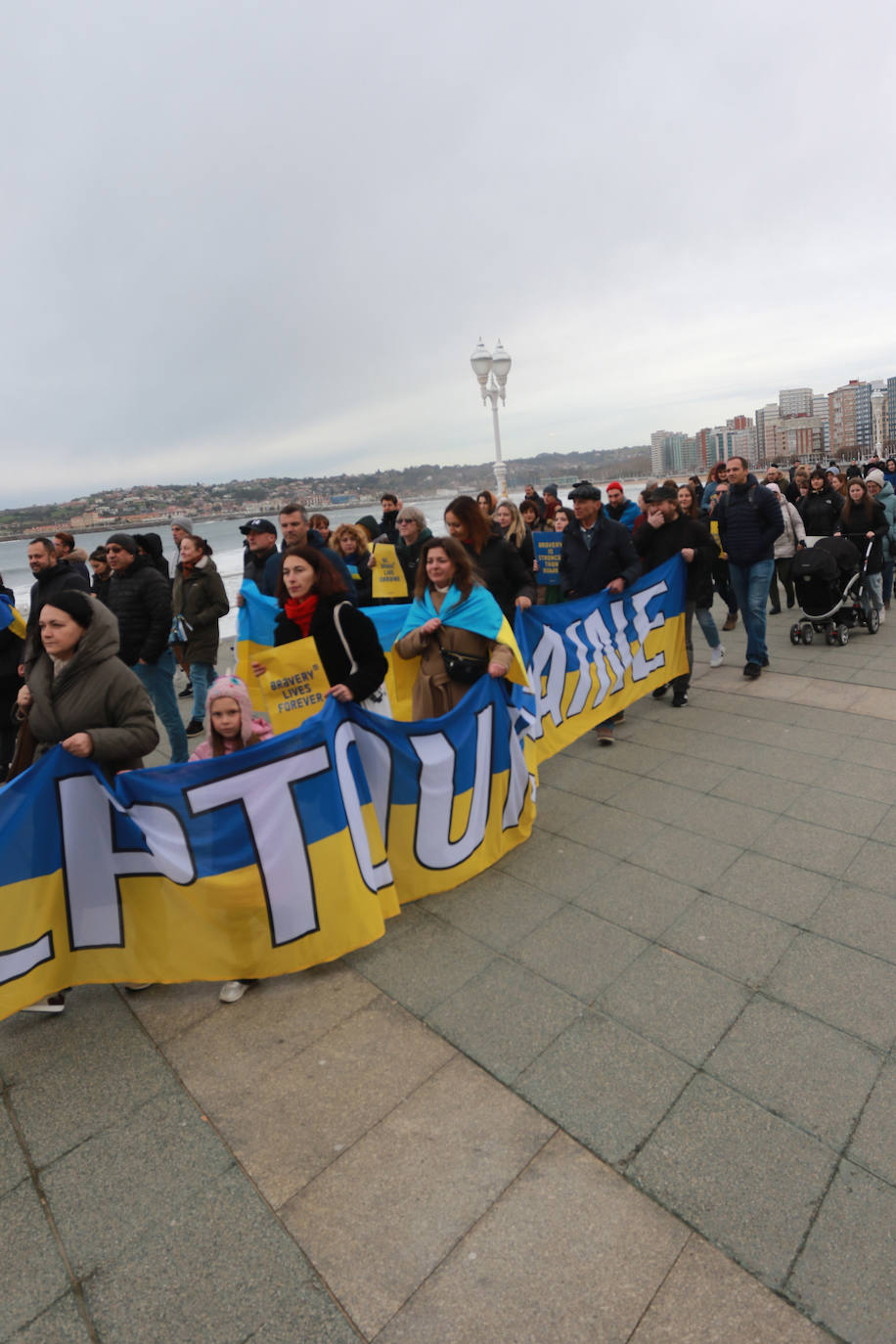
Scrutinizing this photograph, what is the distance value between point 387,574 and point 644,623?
2.78m

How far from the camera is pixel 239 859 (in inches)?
114

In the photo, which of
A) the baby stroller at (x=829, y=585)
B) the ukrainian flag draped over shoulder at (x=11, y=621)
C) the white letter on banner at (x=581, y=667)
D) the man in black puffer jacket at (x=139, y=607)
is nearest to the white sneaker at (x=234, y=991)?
the white letter on banner at (x=581, y=667)

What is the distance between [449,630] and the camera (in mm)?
4094

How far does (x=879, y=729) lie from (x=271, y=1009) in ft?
15.7

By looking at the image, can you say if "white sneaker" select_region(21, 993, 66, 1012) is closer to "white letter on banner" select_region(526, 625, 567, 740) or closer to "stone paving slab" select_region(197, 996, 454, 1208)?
"stone paving slab" select_region(197, 996, 454, 1208)

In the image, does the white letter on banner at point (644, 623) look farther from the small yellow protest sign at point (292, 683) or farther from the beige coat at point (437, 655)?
the small yellow protest sign at point (292, 683)

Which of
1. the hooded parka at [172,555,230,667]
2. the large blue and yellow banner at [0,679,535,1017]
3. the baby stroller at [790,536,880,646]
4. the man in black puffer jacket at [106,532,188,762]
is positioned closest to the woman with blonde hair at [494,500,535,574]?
the hooded parka at [172,555,230,667]

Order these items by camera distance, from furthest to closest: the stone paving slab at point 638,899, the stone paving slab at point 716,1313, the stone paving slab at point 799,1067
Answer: the stone paving slab at point 638,899, the stone paving slab at point 799,1067, the stone paving slab at point 716,1313

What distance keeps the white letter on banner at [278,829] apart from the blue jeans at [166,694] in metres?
3.07

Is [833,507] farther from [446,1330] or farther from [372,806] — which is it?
[446,1330]

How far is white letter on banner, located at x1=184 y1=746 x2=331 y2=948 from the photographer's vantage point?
9.48 feet

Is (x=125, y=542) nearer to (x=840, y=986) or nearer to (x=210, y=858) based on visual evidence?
(x=210, y=858)

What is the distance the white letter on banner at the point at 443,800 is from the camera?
3.53 m

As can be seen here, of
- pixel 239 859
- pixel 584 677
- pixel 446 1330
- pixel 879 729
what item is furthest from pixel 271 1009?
pixel 879 729
